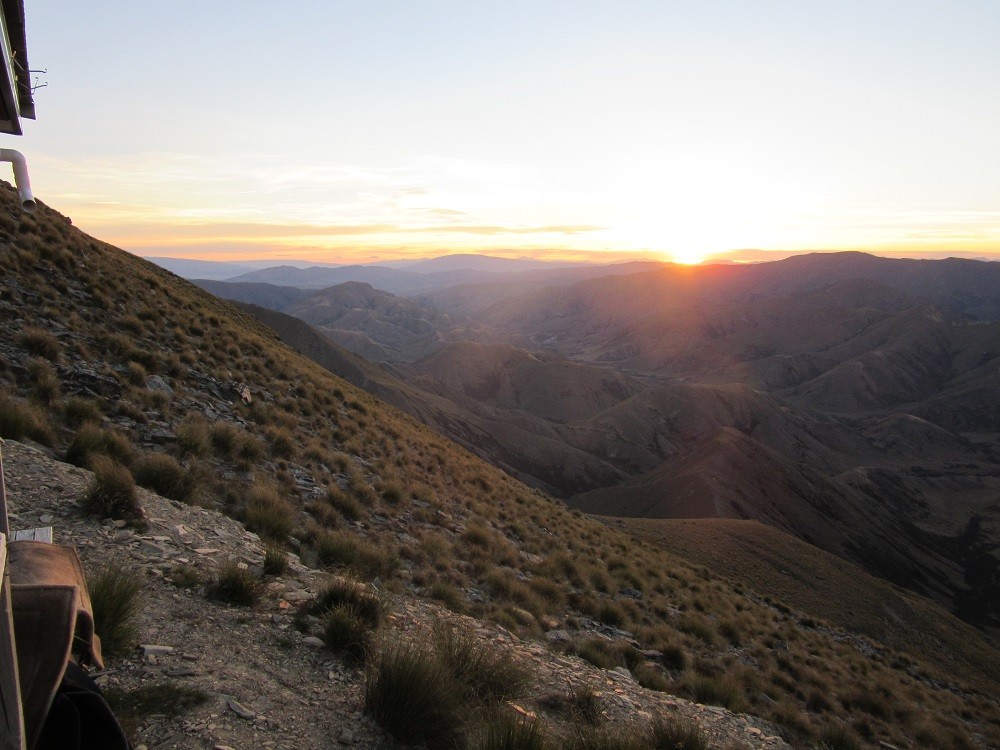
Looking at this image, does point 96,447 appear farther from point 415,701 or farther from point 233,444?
point 415,701

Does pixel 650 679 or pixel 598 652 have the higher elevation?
pixel 598 652

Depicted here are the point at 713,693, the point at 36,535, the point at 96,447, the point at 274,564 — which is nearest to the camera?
the point at 36,535

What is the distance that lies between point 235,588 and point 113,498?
206 cm

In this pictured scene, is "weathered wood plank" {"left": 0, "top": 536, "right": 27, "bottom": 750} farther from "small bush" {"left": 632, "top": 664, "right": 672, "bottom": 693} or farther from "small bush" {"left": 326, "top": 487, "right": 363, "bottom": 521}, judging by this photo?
"small bush" {"left": 326, "top": 487, "right": 363, "bottom": 521}

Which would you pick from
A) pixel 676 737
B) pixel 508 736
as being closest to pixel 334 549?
pixel 508 736

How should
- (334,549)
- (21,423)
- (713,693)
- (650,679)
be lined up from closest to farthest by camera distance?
(21,423)
(334,549)
(650,679)
(713,693)

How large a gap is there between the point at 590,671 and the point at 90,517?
21.1 ft

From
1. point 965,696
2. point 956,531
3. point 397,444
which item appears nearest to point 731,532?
point 965,696

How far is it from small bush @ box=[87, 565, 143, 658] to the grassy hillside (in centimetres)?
335

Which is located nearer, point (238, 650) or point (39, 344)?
point (238, 650)

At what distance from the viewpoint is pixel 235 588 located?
5.62 m

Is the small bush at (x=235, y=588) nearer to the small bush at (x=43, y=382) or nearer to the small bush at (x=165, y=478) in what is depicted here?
the small bush at (x=165, y=478)

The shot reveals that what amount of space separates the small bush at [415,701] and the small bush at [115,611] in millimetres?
1885

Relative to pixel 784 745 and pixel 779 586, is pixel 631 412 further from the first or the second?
pixel 784 745
